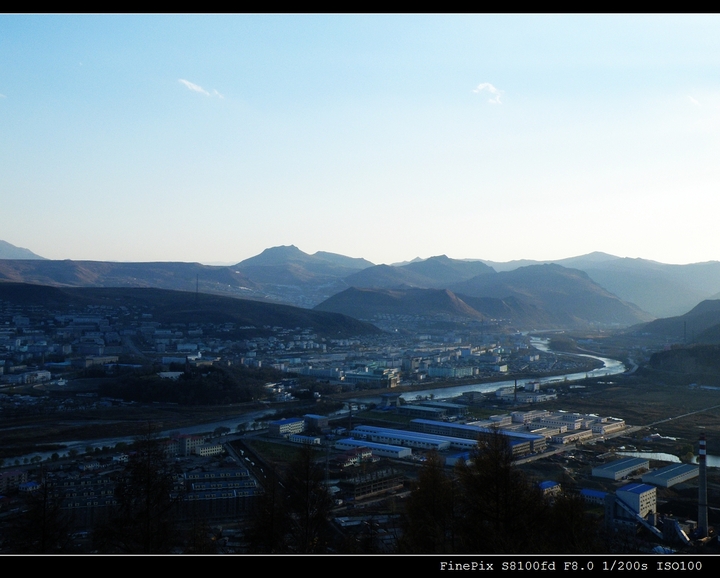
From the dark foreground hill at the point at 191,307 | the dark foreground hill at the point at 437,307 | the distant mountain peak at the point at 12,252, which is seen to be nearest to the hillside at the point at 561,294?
the dark foreground hill at the point at 437,307

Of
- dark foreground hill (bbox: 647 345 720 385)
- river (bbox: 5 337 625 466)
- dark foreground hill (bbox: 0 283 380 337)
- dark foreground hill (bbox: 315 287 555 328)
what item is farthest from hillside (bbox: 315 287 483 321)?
dark foreground hill (bbox: 647 345 720 385)

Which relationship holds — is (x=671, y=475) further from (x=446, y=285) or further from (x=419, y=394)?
(x=446, y=285)

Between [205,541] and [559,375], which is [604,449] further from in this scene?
[559,375]

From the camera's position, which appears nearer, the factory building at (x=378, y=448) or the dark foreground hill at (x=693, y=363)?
the factory building at (x=378, y=448)

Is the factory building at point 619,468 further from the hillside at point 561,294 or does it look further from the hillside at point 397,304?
the hillside at point 561,294

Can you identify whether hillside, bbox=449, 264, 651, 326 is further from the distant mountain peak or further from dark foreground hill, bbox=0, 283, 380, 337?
the distant mountain peak

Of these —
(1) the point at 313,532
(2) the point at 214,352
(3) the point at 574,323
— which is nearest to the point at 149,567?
(1) the point at 313,532
